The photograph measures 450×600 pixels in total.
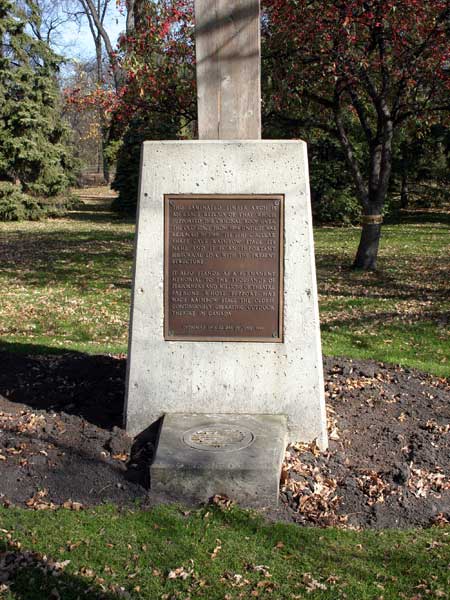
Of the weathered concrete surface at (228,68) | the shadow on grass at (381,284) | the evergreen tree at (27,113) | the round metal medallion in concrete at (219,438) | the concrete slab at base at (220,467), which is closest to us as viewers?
the concrete slab at base at (220,467)

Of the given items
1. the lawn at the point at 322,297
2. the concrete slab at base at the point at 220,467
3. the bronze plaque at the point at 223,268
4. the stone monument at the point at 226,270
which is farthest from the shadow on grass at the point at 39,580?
the lawn at the point at 322,297

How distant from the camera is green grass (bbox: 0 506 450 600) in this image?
3512mm

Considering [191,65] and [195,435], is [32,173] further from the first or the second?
[195,435]

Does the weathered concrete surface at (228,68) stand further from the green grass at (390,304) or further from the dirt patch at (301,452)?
the green grass at (390,304)

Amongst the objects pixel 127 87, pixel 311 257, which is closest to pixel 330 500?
pixel 311 257

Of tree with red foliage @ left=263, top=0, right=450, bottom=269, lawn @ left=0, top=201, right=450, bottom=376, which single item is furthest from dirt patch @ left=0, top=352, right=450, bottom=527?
tree with red foliage @ left=263, top=0, right=450, bottom=269

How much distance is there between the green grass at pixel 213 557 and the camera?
351cm

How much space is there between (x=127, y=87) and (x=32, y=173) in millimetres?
15910

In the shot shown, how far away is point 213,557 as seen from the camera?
3.79m

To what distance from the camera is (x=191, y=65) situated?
1284cm

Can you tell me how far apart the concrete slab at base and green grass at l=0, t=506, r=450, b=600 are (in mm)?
144

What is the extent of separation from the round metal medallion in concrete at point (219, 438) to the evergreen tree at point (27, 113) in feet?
78.4

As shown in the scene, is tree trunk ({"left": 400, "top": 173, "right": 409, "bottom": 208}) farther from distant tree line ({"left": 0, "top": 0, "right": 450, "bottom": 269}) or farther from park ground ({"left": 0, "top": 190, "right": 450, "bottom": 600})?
park ground ({"left": 0, "top": 190, "right": 450, "bottom": 600})

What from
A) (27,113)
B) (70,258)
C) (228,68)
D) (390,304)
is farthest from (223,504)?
(27,113)
